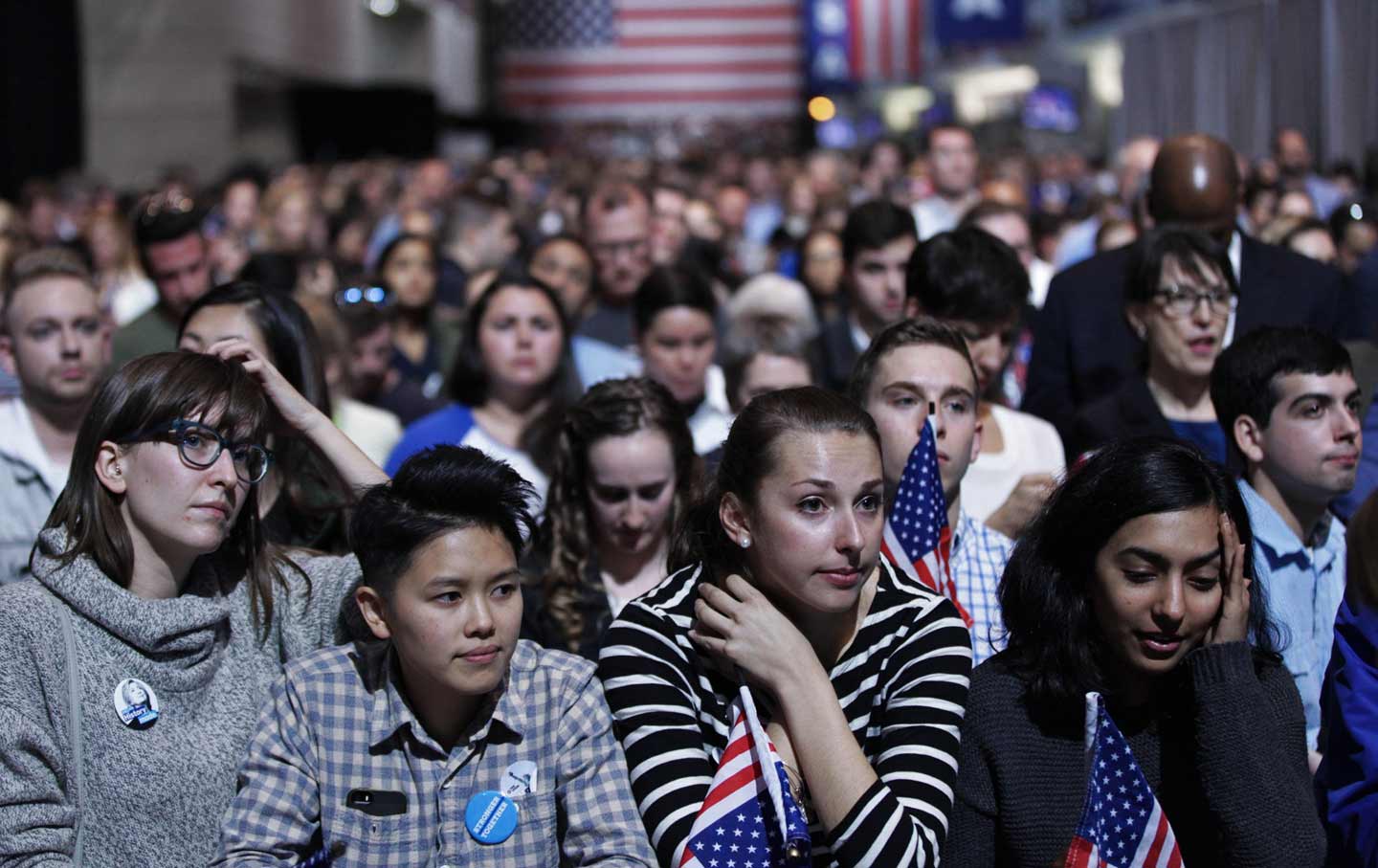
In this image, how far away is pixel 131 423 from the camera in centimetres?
314

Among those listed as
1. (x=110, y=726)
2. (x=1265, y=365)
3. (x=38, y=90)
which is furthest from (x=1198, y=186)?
(x=38, y=90)

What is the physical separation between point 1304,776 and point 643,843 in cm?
116

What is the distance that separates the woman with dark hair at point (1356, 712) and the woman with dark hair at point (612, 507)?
166 centimetres

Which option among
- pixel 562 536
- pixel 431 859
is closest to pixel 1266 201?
pixel 562 536

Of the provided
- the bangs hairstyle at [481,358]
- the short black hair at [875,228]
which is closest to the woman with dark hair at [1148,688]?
the bangs hairstyle at [481,358]

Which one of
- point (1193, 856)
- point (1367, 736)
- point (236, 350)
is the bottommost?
point (1193, 856)

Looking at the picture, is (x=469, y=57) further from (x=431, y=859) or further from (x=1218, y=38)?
(x=431, y=859)

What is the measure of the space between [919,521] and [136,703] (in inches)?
61.7

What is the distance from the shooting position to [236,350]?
3473 millimetres

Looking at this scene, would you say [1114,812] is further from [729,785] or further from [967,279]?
[967,279]

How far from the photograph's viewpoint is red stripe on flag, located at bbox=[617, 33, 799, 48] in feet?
125

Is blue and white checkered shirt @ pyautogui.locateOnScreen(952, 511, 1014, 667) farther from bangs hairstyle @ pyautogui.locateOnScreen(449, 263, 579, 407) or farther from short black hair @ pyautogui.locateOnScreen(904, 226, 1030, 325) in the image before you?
bangs hairstyle @ pyautogui.locateOnScreen(449, 263, 579, 407)

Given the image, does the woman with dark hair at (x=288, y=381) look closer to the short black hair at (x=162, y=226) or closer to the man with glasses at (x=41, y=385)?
the man with glasses at (x=41, y=385)

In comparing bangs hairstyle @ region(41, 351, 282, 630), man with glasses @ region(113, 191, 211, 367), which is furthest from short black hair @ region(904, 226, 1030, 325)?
man with glasses @ region(113, 191, 211, 367)
